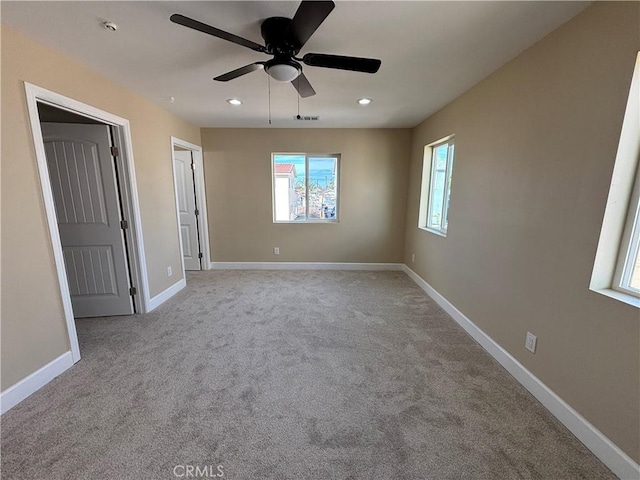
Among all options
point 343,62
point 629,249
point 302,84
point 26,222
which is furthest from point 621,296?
point 26,222

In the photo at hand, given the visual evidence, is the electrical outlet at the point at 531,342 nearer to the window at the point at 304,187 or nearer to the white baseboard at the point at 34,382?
the window at the point at 304,187

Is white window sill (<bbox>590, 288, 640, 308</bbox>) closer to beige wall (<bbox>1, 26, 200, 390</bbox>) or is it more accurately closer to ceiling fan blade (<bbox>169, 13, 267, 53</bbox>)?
ceiling fan blade (<bbox>169, 13, 267, 53</bbox>)

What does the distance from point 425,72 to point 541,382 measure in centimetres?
255

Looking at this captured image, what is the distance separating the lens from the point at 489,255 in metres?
2.33

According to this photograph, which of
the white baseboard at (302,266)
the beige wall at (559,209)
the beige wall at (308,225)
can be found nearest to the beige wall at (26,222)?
the beige wall at (308,225)

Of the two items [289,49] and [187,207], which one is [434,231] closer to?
[289,49]

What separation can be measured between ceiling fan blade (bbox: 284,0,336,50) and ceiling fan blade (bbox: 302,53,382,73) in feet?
0.33

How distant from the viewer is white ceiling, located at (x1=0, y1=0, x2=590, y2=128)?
4.85 feet

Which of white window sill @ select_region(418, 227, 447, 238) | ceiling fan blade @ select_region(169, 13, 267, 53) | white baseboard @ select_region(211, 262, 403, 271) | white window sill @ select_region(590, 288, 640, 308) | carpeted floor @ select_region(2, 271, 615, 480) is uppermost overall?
ceiling fan blade @ select_region(169, 13, 267, 53)

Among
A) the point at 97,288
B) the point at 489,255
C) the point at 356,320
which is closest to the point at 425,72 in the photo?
the point at 489,255

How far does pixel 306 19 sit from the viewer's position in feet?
4.16

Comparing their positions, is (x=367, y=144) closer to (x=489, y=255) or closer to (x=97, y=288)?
(x=489, y=255)

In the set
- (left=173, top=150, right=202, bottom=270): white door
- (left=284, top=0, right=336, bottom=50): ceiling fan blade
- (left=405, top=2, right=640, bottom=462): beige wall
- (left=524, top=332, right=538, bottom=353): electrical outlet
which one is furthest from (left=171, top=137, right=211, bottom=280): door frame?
(left=524, top=332, right=538, bottom=353): electrical outlet

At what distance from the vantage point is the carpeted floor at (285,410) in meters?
1.33
